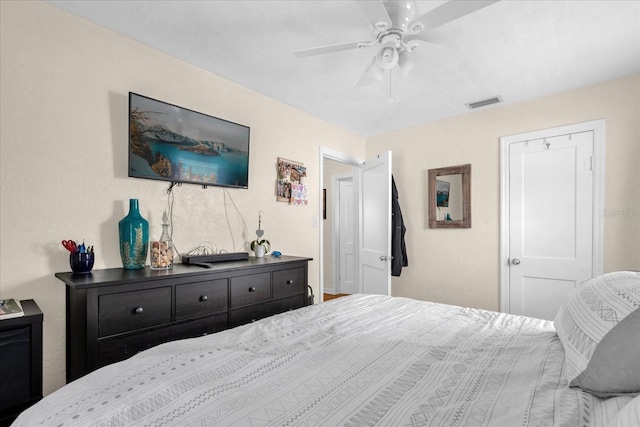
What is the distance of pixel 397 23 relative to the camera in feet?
5.53

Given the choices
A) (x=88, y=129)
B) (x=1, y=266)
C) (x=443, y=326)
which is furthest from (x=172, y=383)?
(x=88, y=129)

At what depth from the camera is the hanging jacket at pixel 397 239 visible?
371 centimetres

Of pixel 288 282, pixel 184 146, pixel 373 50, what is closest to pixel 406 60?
pixel 373 50

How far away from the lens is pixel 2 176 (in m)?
1.67

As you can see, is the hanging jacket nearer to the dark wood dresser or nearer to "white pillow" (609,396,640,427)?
the dark wood dresser

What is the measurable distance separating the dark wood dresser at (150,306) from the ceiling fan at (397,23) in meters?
1.48

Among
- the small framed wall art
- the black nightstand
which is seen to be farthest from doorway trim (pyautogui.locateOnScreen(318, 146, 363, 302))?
the black nightstand

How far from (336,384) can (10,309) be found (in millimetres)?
1570

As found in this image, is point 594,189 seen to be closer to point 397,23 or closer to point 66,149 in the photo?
point 397,23

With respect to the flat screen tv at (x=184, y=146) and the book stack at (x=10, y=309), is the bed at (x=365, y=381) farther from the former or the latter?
the flat screen tv at (x=184, y=146)

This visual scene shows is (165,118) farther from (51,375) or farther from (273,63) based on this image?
(51,375)

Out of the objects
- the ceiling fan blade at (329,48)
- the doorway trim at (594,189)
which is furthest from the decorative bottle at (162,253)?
the doorway trim at (594,189)

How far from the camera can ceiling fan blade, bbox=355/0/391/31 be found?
144cm

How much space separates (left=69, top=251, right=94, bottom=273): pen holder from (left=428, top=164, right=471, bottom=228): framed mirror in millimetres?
3251
